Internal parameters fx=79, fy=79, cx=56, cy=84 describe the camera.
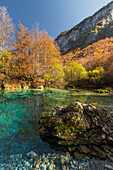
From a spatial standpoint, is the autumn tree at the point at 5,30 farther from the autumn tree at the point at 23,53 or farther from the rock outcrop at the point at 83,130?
the rock outcrop at the point at 83,130

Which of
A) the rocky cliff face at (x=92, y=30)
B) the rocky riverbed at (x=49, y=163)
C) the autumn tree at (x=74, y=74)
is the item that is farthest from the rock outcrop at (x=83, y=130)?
the rocky cliff face at (x=92, y=30)

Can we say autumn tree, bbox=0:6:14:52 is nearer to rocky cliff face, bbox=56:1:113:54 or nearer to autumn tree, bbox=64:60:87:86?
autumn tree, bbox=64:60:87:86

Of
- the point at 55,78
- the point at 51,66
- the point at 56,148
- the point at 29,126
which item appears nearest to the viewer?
the point at 56,148

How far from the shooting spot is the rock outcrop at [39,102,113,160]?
2.36 m

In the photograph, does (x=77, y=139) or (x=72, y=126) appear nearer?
(x=77, y=139)

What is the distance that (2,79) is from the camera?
15258 mm

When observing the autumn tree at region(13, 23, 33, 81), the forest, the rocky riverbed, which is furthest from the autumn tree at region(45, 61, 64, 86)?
the rocky riverbed

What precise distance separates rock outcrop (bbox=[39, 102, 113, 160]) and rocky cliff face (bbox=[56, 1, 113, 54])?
85.5 metres

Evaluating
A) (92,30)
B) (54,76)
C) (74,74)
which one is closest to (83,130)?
(54,76)

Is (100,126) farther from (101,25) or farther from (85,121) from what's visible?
(101,25)

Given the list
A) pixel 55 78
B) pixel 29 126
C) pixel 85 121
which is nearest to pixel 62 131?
pixel 85 121

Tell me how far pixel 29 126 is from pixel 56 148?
1728mm

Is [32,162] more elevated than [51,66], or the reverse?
[51,66]

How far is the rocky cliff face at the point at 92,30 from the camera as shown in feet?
237
